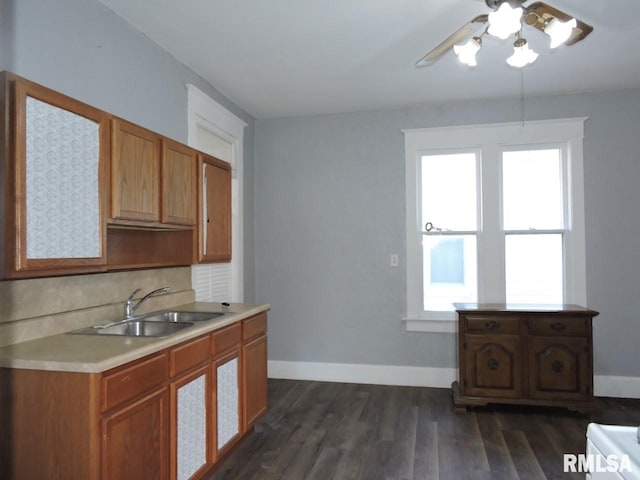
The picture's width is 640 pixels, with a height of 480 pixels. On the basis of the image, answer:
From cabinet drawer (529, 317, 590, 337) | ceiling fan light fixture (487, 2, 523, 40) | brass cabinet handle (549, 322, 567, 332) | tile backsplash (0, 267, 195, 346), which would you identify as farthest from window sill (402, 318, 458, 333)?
ceiling fan light fixture (487, 2, 523, 40)

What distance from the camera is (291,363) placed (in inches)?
175

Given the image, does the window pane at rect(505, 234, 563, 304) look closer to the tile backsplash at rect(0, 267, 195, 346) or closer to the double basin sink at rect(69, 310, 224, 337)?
the double basin sink at rect(69, 310, 224, 337)

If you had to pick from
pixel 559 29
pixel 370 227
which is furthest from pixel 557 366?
pixel 559 29

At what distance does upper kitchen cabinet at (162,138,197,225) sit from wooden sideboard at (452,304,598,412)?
7.37 feet

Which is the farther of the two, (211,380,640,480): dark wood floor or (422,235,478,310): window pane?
(422,235,478,310): window pane

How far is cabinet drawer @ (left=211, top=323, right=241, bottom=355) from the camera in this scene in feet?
8.03

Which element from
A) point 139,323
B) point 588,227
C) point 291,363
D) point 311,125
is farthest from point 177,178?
point 588,227

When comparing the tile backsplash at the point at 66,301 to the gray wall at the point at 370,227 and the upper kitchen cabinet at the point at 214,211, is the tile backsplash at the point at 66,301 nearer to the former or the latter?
the upper kitchen cabinet at the point at 214,211

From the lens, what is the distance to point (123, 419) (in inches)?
67.1

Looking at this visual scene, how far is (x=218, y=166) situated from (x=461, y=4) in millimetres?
1828

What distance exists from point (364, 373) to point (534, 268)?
187cm

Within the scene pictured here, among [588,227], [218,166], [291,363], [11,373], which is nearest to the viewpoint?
[11,373]

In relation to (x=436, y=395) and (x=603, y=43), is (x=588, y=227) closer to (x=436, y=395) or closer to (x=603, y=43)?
(x=603, y=43)

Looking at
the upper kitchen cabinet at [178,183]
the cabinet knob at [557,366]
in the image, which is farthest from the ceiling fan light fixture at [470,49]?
the cabinet knob at [557,366]
